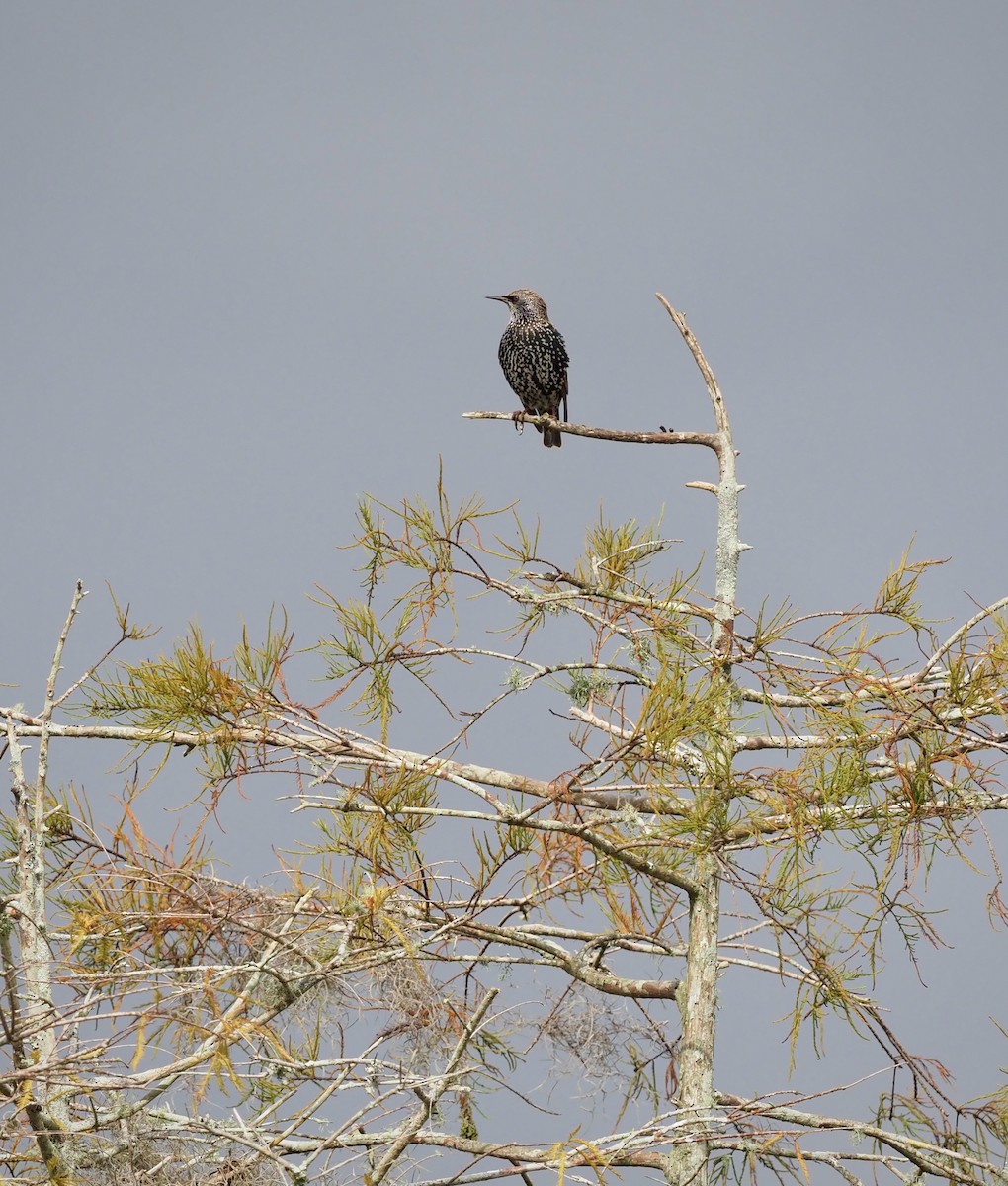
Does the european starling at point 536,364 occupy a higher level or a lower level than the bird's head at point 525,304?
lower

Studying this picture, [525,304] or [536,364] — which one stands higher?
[525,304]

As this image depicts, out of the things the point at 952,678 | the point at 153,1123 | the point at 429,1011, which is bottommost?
the point at 153,1123

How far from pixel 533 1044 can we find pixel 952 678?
195 centimetres

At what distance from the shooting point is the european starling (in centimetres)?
728

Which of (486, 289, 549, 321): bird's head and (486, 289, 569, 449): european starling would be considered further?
(486, 289, 549, 321): bird's head

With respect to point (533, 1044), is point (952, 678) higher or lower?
higher

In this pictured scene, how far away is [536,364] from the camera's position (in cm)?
727

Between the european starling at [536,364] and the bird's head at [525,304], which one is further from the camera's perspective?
the bird's head at [525,304]

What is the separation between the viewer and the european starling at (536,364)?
728 cm

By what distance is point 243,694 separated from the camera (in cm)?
425

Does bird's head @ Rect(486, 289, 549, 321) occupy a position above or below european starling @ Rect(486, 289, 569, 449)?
above

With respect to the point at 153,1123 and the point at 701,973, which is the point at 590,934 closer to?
the point at 701,973

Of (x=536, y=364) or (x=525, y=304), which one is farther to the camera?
(x=525, y=304)

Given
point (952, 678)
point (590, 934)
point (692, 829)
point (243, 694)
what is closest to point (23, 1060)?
point (243, 694)
